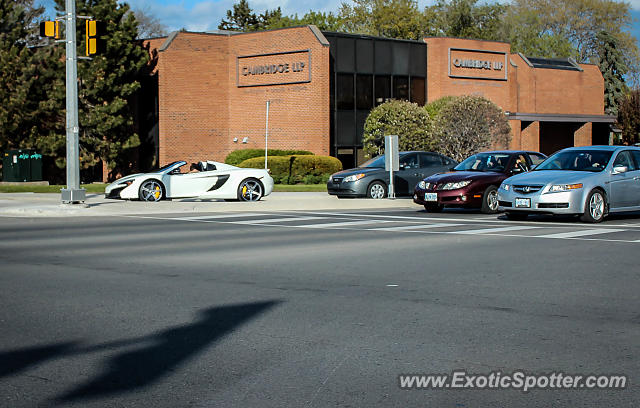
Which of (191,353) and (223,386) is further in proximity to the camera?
(191,353)

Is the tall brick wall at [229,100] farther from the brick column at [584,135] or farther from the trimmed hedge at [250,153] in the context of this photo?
→ the brick column at [584,135]

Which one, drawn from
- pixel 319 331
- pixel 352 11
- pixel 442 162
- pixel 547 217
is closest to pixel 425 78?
pixel 442 162

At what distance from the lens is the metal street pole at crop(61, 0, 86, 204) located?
757 inches

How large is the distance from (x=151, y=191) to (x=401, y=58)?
2299 centimetres

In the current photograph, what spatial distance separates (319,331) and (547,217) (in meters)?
12.6

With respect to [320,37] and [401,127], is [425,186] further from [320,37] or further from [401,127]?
[320,37]

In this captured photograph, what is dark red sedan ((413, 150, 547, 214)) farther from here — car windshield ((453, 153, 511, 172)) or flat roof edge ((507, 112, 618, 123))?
flat roof edge ((507, 112, 618, 123))

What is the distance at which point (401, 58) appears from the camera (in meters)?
41.9

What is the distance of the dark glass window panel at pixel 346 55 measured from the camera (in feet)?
130

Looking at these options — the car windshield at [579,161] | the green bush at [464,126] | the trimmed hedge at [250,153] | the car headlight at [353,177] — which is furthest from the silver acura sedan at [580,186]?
the trimmed hedge at [250,153]

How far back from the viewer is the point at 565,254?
430 inches

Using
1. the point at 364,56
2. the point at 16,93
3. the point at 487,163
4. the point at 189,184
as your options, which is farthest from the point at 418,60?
A: the point at 487,163

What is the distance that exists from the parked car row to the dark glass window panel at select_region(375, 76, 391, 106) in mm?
21041

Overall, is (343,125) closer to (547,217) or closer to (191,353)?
(547,217)
